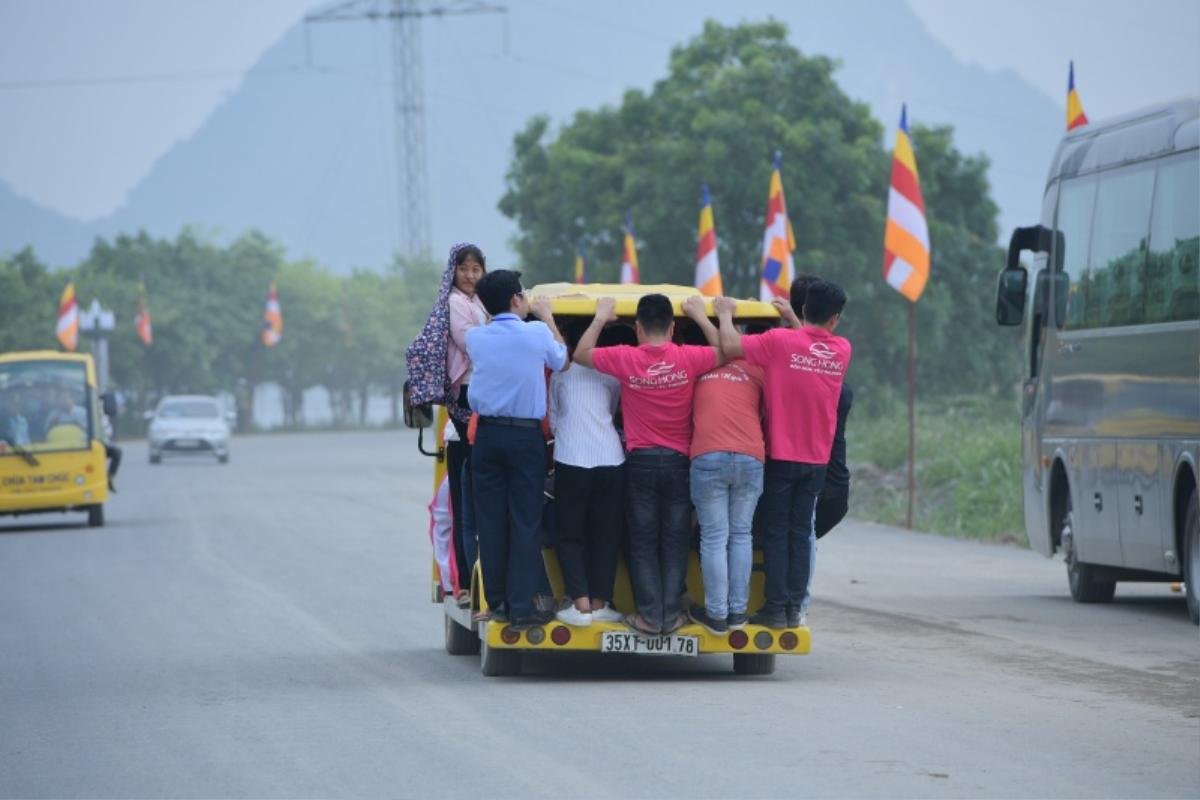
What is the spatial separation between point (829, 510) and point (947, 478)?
19.5m

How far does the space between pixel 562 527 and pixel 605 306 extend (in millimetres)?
1179

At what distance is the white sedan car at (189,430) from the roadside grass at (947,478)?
69.2 feet

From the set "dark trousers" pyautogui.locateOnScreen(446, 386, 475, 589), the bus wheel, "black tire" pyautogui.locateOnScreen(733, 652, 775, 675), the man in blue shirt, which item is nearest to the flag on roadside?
the bus wheel

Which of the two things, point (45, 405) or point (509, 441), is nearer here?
point (509, 441)

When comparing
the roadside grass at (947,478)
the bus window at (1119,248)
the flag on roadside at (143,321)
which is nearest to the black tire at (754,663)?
the bus window at (1119,248)

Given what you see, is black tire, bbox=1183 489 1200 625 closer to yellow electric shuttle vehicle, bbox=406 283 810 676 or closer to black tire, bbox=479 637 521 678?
yellow electric shuttle vehicle, bbox=406 283 810 676

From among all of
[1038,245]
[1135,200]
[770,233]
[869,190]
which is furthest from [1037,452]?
[869,190]

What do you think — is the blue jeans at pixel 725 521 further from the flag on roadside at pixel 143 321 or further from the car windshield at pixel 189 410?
the flag on roadside at pixel 143 321

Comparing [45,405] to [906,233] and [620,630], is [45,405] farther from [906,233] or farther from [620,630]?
[620,630]

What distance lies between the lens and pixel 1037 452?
1917 centimetres

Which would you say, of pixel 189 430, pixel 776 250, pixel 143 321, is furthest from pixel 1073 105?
pixel 143 321

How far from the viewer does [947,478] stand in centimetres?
3197

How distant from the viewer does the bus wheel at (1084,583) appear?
18.2 meters

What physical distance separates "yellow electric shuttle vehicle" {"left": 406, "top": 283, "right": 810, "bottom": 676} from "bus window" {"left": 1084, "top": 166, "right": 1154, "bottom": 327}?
5.04 metres
